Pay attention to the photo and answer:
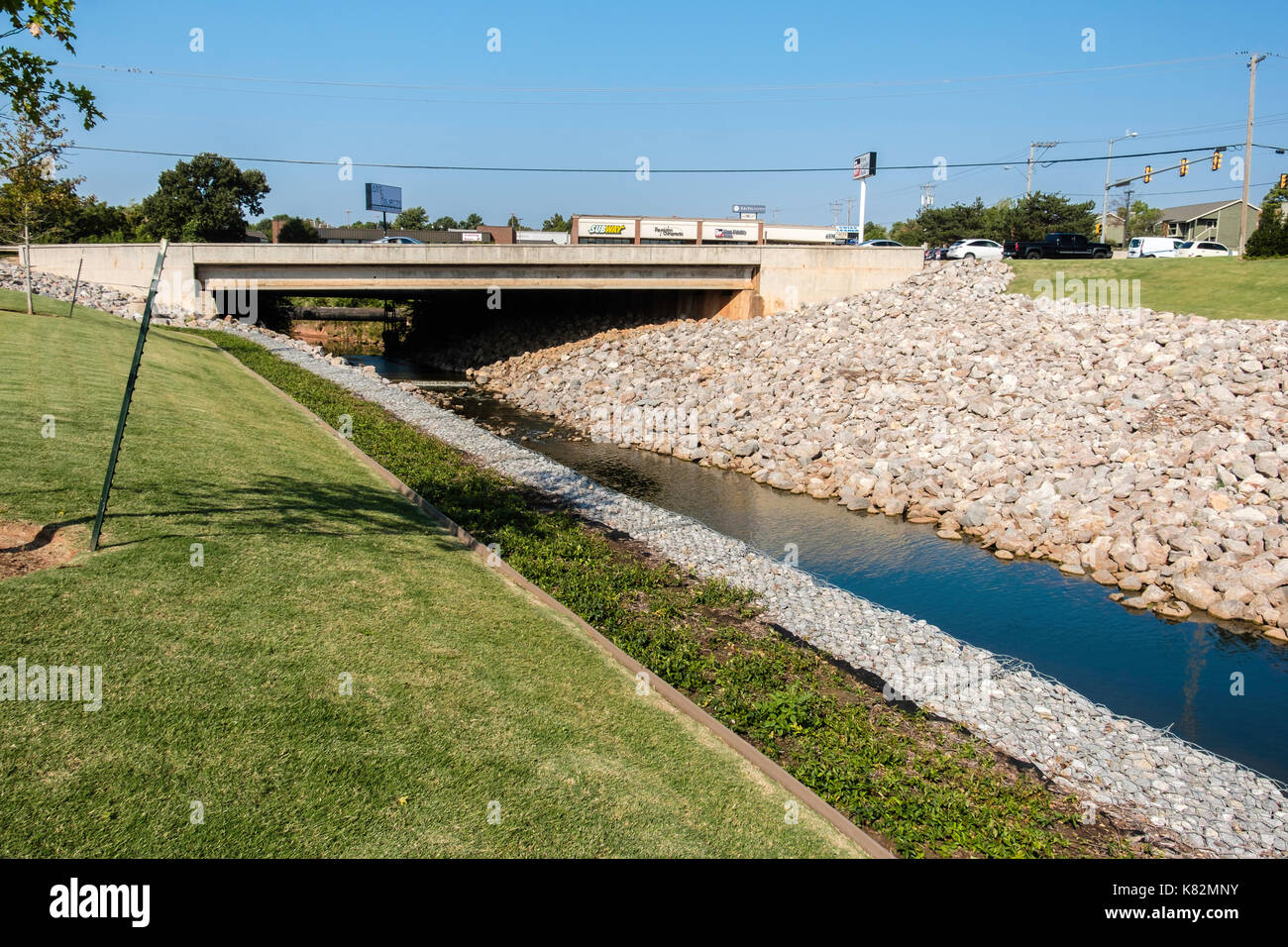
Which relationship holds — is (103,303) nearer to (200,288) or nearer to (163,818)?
(200,288)

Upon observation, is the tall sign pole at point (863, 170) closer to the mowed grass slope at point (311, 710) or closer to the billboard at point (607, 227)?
the billboard at point (607, 227)

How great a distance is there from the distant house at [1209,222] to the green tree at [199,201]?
8631 centimetres

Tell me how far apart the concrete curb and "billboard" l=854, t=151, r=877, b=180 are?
134 feet

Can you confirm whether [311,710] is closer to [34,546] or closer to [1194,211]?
[34,546]

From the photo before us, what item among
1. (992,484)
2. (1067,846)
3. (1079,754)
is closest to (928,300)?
(992,484)

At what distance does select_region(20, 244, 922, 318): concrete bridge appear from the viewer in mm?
36000

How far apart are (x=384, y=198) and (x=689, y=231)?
4928 cm

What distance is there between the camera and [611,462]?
1029 inches

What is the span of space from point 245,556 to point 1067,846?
9.08m

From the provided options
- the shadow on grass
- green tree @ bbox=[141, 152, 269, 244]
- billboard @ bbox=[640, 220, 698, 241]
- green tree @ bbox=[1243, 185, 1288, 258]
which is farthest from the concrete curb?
green tree @ bbox=[141, 152, 269, 244]

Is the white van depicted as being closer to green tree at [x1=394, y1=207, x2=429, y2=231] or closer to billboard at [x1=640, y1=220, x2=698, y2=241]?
billboard at [x1=640, y1=220, x2=698, y2=241]

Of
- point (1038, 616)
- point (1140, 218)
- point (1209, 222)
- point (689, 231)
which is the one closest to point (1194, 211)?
point (1209, 222)
